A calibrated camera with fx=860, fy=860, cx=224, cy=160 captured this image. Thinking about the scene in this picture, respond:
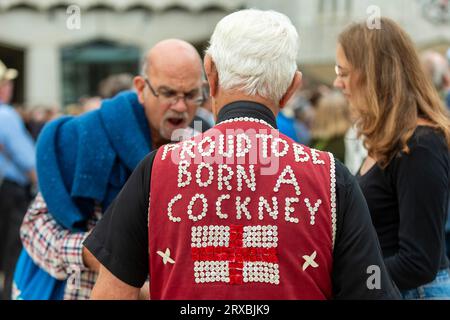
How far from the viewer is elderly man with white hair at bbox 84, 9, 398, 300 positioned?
6.83ft

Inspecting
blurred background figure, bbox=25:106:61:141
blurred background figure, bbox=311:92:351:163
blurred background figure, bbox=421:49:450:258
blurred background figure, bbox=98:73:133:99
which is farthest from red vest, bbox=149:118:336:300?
blurred background figure, bbox=25:106:61:141

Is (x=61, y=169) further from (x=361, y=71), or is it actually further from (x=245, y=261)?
(x=245, y=261)

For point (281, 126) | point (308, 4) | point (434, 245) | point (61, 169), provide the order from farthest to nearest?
point (308, 4) → point (281, 126) → point (61, 169) → point (434, 245)

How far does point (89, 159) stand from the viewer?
128 inches

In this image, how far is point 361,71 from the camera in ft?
10.1

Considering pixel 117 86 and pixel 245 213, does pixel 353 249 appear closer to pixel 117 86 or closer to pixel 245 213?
pixel 245 213

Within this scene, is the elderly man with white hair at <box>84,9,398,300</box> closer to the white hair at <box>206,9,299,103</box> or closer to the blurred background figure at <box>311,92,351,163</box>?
the white hair at <box>206,9,299,103</box>

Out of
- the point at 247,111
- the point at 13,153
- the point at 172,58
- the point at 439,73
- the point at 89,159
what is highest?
the point at 247,111

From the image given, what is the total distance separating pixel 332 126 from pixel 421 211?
3.65 metres

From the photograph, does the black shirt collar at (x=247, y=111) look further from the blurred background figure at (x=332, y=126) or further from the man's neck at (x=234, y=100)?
the blurred background figure at (x=332, y=126)

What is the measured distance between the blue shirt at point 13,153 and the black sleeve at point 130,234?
16.3 ft

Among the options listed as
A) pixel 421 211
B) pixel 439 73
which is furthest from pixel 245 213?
pixel 439 73

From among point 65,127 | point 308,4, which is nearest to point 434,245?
point 65,127
